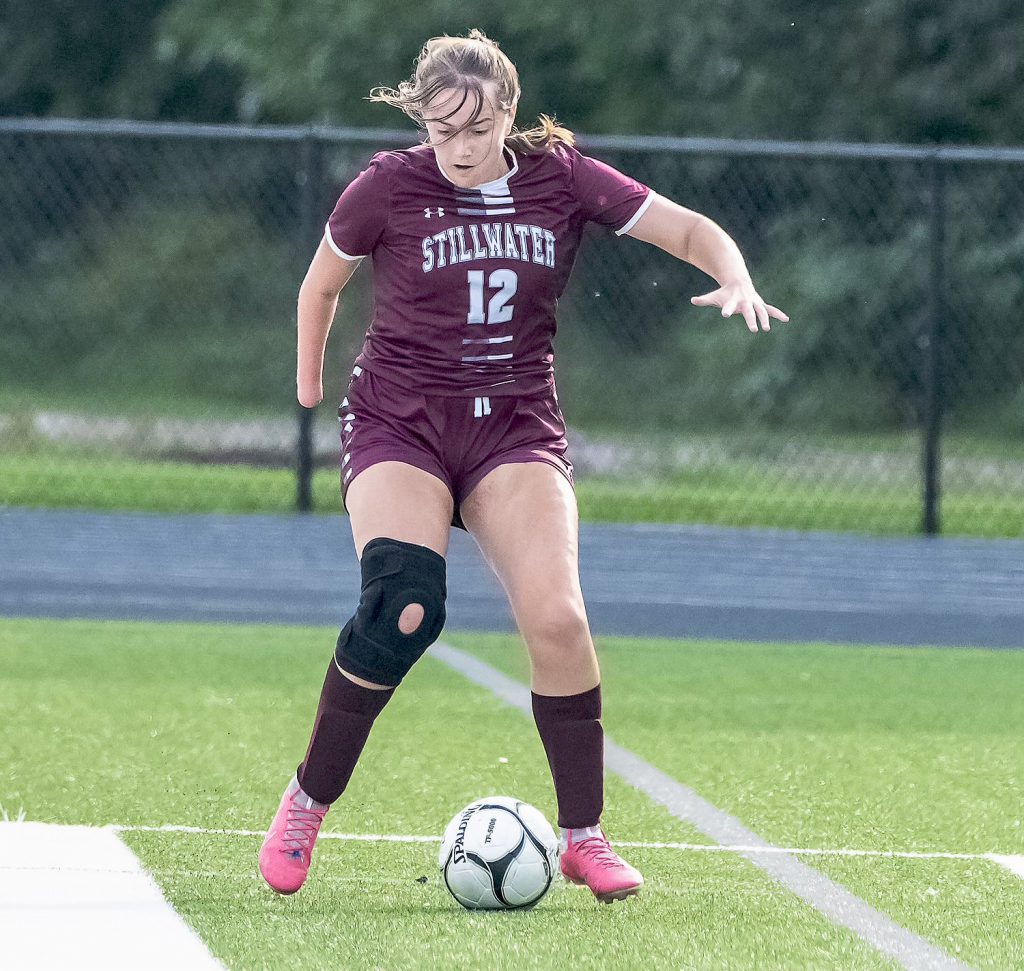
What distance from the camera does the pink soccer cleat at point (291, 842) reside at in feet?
12.1

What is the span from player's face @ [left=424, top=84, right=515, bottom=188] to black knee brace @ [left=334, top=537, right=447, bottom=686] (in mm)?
790

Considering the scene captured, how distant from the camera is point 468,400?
12.8ft

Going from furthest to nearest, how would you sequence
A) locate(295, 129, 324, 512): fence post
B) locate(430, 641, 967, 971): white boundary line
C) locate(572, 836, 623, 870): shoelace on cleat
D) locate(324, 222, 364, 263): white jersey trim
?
locate(295, 129, 324, 512): fence post
locate(324, 222, 364, 263): white jersey trim
locate(572, 836, 623, 870): shoelace on cleat
locate(430, 641, 967, 971): white boundary line

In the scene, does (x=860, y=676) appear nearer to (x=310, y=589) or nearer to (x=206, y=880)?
(x=310, y=589)

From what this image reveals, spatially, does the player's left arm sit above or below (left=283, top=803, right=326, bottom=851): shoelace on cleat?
above

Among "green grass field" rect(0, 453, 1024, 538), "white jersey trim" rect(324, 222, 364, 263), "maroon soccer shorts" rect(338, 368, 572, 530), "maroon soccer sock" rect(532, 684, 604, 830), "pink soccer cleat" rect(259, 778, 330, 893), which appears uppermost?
"white jersey trim" rect(324, 222, 364, 263)

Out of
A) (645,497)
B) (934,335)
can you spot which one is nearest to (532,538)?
(934,335)

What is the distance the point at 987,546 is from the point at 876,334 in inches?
312

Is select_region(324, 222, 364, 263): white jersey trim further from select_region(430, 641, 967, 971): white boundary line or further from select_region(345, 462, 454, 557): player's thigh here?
select_region(430, 641, 967, 971): white boundary line

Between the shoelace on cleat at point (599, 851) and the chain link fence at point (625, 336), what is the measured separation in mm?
7279

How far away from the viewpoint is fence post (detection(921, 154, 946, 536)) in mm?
11422

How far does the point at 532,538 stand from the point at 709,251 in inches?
28.4

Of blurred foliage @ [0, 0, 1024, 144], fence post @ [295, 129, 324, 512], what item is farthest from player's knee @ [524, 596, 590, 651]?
blurred foliage @ [0, 0, 1024, 144]

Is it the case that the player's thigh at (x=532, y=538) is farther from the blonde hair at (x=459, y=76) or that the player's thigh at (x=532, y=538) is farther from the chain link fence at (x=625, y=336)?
the chain link fence at (x=625, y=336)
